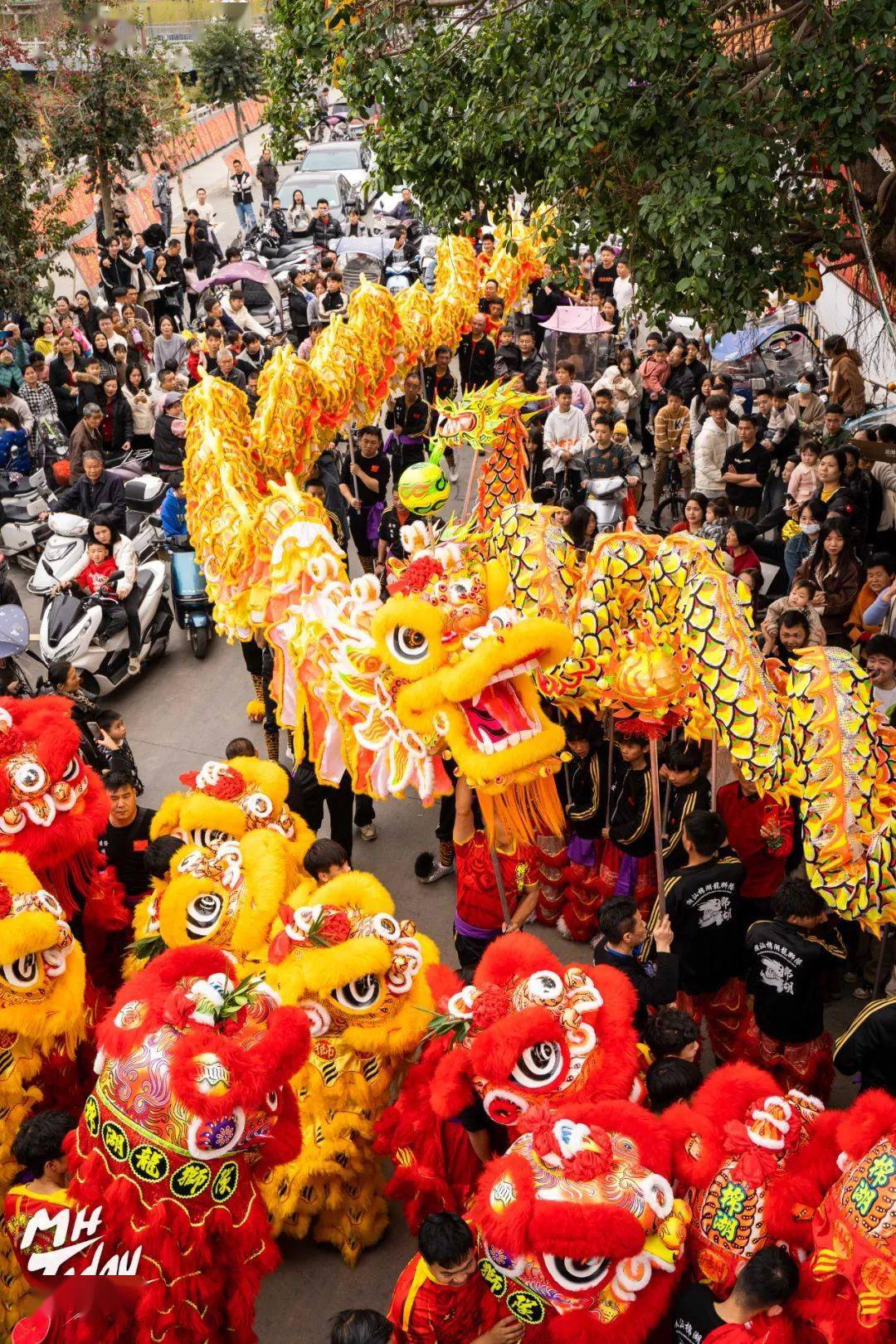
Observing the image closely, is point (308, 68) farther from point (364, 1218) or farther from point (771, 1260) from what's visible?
point (771, 1260)

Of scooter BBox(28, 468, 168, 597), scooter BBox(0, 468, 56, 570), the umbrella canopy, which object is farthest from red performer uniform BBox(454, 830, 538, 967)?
the umbrella canopy

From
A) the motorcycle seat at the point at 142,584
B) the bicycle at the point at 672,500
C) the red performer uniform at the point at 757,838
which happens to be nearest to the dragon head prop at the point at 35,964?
the red performer uniform at the point at 757,838

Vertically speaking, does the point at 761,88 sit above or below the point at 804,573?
above

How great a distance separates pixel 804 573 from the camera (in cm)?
721

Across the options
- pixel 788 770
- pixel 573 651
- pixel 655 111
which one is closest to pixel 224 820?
pixel 573 651

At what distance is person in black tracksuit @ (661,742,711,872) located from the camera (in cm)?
519

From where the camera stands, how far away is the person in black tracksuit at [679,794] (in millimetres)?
5188

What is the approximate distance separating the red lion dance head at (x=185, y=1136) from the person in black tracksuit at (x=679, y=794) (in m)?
2.22

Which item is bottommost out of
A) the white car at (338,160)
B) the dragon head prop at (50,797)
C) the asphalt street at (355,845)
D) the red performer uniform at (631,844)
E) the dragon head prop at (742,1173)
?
the asphalt street at (355,845)

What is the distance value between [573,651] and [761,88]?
3.21 metres

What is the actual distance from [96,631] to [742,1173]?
5.98 m

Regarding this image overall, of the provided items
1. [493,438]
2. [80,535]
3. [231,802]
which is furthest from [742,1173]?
[80,535]

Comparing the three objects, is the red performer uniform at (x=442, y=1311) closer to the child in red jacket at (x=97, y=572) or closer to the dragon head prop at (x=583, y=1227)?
the dragon head prop at (x=583, y=1227)

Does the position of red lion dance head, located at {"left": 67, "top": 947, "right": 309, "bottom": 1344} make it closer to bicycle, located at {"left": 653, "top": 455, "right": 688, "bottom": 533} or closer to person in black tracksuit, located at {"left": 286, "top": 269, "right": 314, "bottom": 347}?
bicycle, located at {"left": 653, "top": 455, "right": 688, "bottom": 533}
